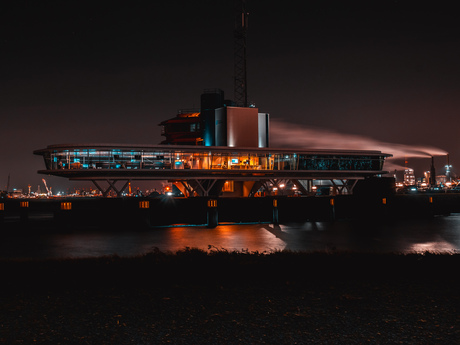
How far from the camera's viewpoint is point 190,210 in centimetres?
4147

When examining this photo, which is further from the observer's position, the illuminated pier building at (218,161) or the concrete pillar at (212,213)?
the illuminated pier building at (218,161)

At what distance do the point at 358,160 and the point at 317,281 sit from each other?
62.0m

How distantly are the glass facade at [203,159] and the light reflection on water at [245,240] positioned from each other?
69.0 feet

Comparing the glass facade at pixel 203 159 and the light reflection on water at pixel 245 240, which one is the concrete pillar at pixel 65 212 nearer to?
the light reflection on water at pixel 245 240

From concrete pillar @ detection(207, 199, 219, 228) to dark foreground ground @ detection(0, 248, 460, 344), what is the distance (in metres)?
25.6

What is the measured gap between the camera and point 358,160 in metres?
69.2

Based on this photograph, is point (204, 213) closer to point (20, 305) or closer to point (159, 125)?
point (20, 305)

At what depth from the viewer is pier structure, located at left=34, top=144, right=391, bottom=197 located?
5719 centimetres

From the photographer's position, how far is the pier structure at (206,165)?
5719cm

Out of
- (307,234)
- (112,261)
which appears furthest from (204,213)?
(112,261)

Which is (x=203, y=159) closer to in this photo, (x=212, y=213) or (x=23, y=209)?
(x=212, y=213)

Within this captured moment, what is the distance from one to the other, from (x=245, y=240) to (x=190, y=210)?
→ 12.2 meters

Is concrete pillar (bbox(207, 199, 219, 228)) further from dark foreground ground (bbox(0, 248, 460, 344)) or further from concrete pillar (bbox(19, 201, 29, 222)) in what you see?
dark foreground ground (bbox(0, 248, 460, 344))

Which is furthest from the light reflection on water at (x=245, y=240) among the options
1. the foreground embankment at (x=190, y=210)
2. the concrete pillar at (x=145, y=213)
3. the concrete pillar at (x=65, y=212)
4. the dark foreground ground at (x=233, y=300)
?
the dark foreground ground at (x=233, y=300)
